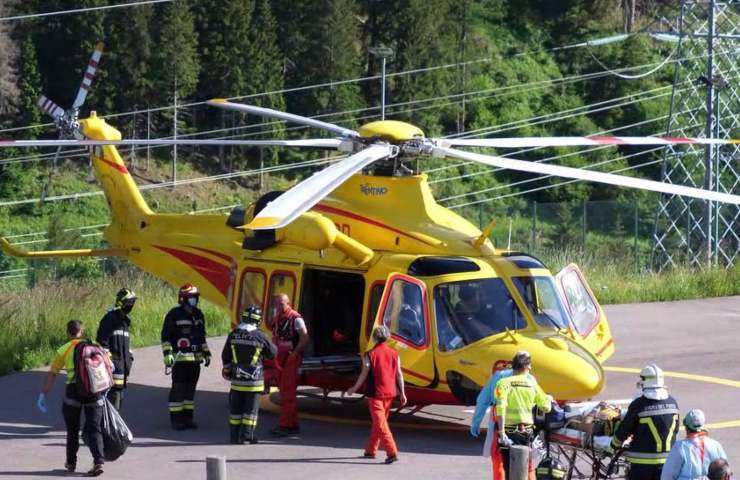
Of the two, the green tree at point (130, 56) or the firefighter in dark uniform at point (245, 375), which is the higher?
the green tree at point (130, 56)

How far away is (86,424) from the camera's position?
1350cm

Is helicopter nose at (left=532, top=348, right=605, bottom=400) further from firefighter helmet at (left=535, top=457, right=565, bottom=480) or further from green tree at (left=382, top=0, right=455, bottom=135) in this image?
green tree at (left=382, top=0, right=455, bottom=135)

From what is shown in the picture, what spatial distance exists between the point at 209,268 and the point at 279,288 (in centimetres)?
175

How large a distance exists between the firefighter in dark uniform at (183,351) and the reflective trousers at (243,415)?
3.02ft

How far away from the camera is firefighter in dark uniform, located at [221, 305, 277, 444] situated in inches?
578

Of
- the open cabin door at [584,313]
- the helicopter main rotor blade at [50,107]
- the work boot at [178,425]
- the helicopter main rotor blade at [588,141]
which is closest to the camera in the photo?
the helicopter main rotor blade at [588,141]

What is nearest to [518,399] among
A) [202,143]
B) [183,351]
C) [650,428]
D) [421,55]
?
[650,428]

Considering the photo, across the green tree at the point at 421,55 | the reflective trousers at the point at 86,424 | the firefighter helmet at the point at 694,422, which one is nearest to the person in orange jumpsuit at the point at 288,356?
the reflective trousers at the point at 86,424

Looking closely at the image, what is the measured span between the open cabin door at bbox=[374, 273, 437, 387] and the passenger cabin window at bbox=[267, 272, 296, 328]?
1637 millimetres

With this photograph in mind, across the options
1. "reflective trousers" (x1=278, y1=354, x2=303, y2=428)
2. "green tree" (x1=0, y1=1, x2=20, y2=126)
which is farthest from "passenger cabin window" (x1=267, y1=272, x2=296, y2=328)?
"green tree" (x1=0, y1=1, x2=20, y2=126)

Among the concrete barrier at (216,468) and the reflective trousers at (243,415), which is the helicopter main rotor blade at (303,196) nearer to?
the concrete barrier at (216,468)

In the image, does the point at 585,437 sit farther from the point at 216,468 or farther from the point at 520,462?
the point at 216,468

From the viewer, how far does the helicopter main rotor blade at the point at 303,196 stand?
38.7 feet

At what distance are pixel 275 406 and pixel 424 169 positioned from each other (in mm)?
44207
